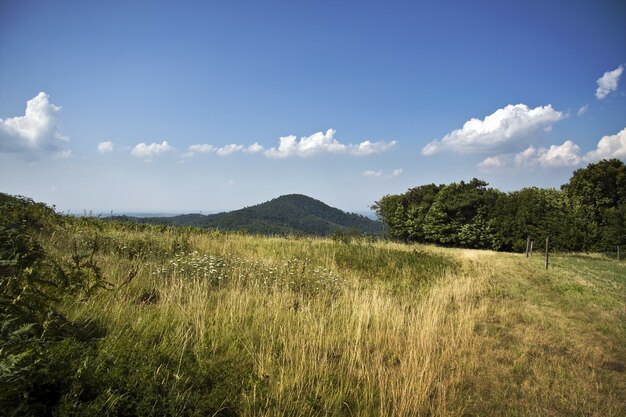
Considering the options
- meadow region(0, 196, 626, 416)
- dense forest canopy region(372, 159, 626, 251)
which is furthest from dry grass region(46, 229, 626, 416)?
dense forest canopy region(372, 159, 626, 251)

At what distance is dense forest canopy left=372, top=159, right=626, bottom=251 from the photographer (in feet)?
114

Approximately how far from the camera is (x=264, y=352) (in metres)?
4.05

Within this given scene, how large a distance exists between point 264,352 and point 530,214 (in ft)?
134

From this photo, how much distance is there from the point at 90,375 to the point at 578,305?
504 inches

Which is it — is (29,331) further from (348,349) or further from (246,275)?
(246,275)

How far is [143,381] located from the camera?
8.39ft

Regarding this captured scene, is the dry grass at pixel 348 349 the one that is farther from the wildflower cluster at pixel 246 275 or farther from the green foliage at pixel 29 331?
the green foliage at pixel 29 331

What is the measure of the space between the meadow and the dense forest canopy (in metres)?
31.4

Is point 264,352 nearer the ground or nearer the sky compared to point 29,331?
nearer the ground

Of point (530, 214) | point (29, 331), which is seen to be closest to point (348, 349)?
point (29, 331)

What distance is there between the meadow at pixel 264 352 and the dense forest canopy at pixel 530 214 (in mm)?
31389

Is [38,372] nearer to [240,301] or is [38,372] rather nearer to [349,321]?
[240,301]

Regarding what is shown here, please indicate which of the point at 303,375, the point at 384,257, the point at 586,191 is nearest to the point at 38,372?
the point at 303,375

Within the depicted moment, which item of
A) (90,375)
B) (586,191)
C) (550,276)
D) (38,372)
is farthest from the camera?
(586,191)
